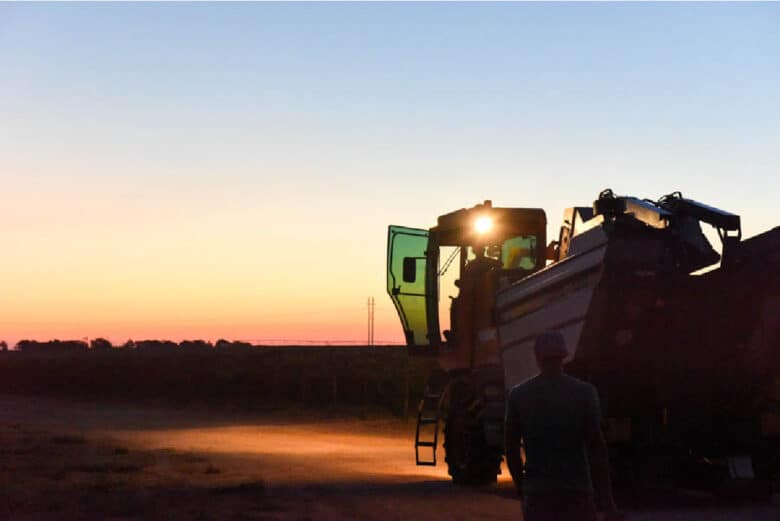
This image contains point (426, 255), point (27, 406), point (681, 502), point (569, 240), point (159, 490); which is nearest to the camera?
point (681, 502)

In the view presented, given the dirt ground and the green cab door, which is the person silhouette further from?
the green cab door

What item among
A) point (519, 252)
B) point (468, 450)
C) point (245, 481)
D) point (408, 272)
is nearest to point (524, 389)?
point (468, 450)

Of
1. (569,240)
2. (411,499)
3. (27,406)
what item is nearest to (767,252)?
(569,240)

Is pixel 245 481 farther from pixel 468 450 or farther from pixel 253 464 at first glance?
pixel 253 464

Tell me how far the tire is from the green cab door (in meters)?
1.55

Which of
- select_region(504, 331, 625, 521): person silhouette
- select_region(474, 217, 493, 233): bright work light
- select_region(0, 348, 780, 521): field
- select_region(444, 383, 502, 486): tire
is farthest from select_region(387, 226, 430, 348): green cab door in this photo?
select_region(504, 331, 625, 521): person silhouette

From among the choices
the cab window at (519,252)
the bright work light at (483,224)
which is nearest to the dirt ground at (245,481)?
the cab window at (519,252)

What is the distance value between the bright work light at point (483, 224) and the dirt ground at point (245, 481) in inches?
150

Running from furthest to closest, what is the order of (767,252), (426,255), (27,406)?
(27,406) → (426,255) → (767,252)

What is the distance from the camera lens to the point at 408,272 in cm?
1988

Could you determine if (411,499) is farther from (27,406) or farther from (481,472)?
(27,406)

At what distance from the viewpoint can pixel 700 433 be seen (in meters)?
14.5

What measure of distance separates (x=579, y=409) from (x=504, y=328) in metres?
9.59

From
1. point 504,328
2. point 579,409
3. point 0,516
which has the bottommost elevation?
point 0,516
